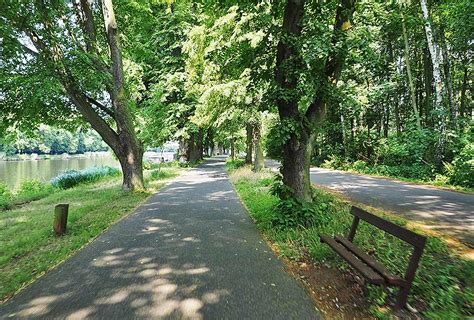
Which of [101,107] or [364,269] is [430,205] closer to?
[364,269]

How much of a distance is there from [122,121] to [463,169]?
46.4 ft

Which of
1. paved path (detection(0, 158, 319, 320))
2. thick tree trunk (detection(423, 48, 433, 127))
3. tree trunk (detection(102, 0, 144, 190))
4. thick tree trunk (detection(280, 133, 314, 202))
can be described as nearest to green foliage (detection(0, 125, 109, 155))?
tree trunk (detection(102, 0, 144, 190))

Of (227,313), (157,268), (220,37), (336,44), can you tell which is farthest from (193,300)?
(220,37)

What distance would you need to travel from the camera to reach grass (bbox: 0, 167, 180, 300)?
4.85 m

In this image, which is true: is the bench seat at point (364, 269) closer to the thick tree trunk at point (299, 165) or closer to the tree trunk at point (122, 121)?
the thick tree trunk at point (299, 165)

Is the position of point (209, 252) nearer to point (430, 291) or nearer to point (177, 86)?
point (430, 291)

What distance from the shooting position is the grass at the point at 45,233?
191 inches

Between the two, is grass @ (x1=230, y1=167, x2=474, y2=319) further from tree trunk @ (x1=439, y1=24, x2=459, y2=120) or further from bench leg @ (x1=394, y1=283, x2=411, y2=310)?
tree trunk @ (x1=439, y1=24, x2=459, y2=120)

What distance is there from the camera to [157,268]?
16.0ft

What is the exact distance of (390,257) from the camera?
4816mm

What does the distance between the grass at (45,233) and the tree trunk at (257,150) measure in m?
8.82

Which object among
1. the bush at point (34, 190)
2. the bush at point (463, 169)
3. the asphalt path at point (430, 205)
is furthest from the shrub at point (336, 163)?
the bush at point (34, 190)

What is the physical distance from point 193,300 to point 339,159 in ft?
75.5

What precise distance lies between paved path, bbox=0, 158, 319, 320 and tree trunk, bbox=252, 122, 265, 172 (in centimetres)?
1157
